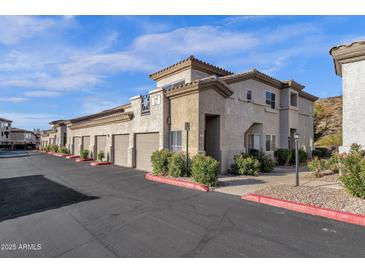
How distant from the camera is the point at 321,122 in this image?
108 feet

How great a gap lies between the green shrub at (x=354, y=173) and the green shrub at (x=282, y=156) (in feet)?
34.8

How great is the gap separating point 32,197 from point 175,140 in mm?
7680

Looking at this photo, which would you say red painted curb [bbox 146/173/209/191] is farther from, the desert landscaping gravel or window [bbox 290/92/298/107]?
window [bbox 290/92/298/107]

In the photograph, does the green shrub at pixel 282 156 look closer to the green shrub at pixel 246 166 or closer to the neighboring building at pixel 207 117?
the neighboring building at pixel 207 117

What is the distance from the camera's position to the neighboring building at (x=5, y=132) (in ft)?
235

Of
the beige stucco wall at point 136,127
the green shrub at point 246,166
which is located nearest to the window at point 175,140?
the beige stucco wall at point 136,127

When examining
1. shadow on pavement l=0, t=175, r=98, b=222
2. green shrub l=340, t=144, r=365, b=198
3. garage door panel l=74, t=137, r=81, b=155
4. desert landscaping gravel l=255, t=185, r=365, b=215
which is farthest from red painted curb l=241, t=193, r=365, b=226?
garage door panel l=74, t=137, r=81, b=155

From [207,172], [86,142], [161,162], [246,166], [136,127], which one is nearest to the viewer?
[207,172]

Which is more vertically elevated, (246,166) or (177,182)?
(246,166)

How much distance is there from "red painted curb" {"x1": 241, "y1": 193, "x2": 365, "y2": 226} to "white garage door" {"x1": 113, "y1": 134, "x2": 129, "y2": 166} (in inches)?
485

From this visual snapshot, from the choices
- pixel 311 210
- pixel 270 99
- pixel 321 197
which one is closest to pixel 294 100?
pixel 270 99

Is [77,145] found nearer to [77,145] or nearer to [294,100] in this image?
[77,145]

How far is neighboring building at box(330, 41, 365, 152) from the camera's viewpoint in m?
8.39

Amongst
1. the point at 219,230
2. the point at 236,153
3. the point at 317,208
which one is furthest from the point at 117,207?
the point at 236,153
